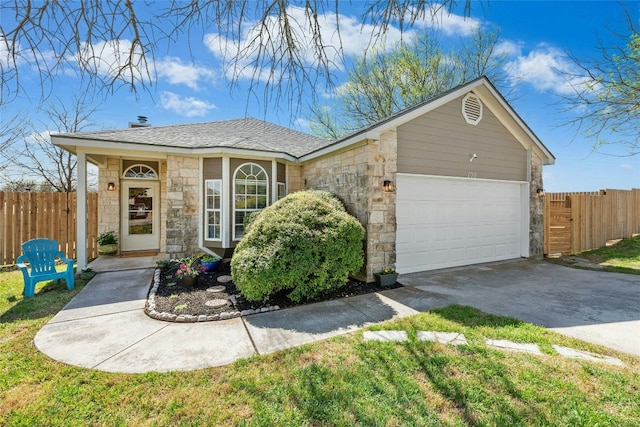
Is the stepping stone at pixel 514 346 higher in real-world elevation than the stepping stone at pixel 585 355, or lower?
higher

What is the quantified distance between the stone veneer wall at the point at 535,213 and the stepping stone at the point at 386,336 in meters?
7.40

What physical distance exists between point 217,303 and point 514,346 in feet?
14.4

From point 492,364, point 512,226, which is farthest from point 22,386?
point 512,226

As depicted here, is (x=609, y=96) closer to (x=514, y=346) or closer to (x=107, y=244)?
(x=514, y=346)

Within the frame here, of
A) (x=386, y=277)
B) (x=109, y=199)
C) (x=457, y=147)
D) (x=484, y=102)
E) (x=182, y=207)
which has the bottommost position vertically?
(x=386, y=277)

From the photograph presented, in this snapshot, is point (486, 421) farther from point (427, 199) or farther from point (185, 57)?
point (427, 199)

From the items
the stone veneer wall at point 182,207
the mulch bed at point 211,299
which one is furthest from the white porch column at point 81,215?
the mulch bed at point 211,299

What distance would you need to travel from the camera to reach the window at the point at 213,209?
25.5ft

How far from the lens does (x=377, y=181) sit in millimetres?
6184

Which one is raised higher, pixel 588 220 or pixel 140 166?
pixel 140 166

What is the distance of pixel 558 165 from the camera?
29.8 feet

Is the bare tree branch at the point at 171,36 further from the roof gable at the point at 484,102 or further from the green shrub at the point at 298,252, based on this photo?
the roof gable at the point at 484,102

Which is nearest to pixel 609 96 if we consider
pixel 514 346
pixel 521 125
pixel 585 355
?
pixel 521 125

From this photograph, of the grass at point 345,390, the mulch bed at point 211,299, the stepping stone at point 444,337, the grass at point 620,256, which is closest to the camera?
the grass at point 345,390
